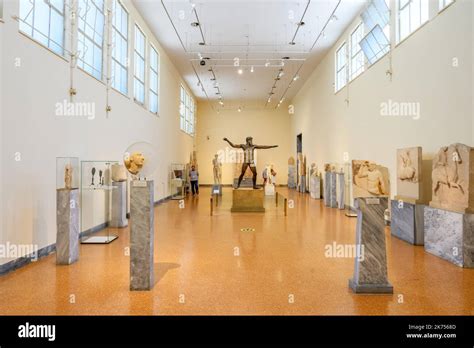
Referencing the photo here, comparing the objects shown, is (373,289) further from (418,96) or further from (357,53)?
(357,53)

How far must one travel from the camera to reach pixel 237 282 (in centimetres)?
473

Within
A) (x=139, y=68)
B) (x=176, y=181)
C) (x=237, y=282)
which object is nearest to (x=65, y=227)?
(x=237, y=282)

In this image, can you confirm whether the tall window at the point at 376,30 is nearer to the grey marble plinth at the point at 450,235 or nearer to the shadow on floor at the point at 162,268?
the grey marble plinth at the point at 450,235

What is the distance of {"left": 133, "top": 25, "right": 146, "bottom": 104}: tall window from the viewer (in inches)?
476

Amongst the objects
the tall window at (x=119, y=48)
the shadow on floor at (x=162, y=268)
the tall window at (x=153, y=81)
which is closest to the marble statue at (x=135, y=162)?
the shadow on floor at (x=162, y=268)

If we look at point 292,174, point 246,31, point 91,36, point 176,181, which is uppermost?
point 246,31

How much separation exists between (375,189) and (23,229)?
553cm

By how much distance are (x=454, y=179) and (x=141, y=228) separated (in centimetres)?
523

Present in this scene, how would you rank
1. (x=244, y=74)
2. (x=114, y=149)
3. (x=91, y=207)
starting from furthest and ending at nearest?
(x=244, y=74) < (x=114, y=149) < (x=91, y=207)

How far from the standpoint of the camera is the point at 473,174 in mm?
5535

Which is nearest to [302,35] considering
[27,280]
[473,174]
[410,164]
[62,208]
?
[410,164]

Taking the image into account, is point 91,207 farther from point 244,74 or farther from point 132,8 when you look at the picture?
point 244,74

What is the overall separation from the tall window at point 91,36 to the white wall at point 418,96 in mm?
7808

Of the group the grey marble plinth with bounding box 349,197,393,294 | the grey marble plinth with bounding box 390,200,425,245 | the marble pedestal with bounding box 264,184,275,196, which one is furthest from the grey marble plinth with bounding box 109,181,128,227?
the marble pedestal with bounding box 264,184,275,196
